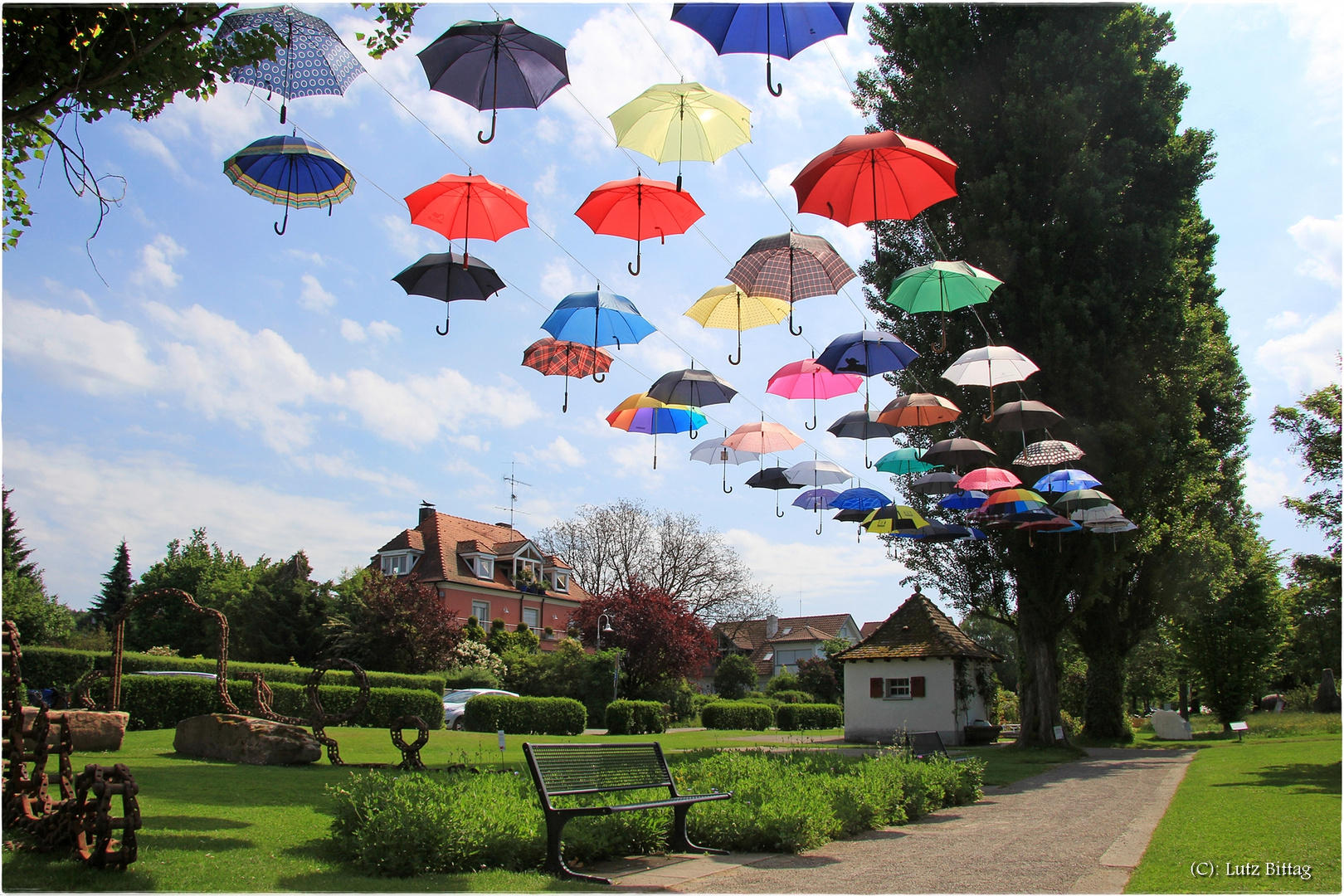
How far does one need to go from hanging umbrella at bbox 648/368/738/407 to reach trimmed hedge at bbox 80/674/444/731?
7978mm

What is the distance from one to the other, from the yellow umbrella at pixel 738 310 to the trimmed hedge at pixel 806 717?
24257 mm

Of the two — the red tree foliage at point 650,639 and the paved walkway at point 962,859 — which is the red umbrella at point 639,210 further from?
the red tree foliage at point 650,639

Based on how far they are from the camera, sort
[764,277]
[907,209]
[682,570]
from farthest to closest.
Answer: [682,570] < [764,277] < [907,209]

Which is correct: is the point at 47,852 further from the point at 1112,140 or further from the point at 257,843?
the point at 1112,140

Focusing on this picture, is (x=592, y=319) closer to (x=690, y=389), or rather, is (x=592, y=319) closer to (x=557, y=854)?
(x=690, y=389)

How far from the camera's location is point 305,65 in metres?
7.55

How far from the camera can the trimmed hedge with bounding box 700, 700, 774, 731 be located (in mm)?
31797

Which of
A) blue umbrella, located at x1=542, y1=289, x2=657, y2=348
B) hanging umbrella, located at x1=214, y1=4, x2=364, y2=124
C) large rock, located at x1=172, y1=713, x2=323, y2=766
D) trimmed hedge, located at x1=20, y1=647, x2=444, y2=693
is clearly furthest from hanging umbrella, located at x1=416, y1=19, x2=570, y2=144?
trimmed hedge, located at x1=20, y1=647, x2=444, y2=693

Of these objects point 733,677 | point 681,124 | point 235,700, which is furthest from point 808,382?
point 733,677

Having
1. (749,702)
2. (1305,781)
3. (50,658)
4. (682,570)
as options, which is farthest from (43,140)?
(682,570)

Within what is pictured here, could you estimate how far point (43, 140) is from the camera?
19.9ft

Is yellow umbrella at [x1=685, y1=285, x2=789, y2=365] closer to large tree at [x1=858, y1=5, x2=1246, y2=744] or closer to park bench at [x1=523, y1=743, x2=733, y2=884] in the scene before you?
park bench at [x1=523, y1=743, x2=733, y2=884]

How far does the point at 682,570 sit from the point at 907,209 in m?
40.6

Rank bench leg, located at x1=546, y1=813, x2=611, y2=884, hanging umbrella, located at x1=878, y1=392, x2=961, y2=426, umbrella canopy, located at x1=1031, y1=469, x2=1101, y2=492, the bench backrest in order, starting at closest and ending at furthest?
bench leg, located at x1=546, y1=813, x2=611, y2=884, the bench backrest, hanging umbrella, located at x1=878, y1=392, x2=961, y2=426, umbrella canopy, located at x1=1031, y1=469, x2=1101, y2=492
